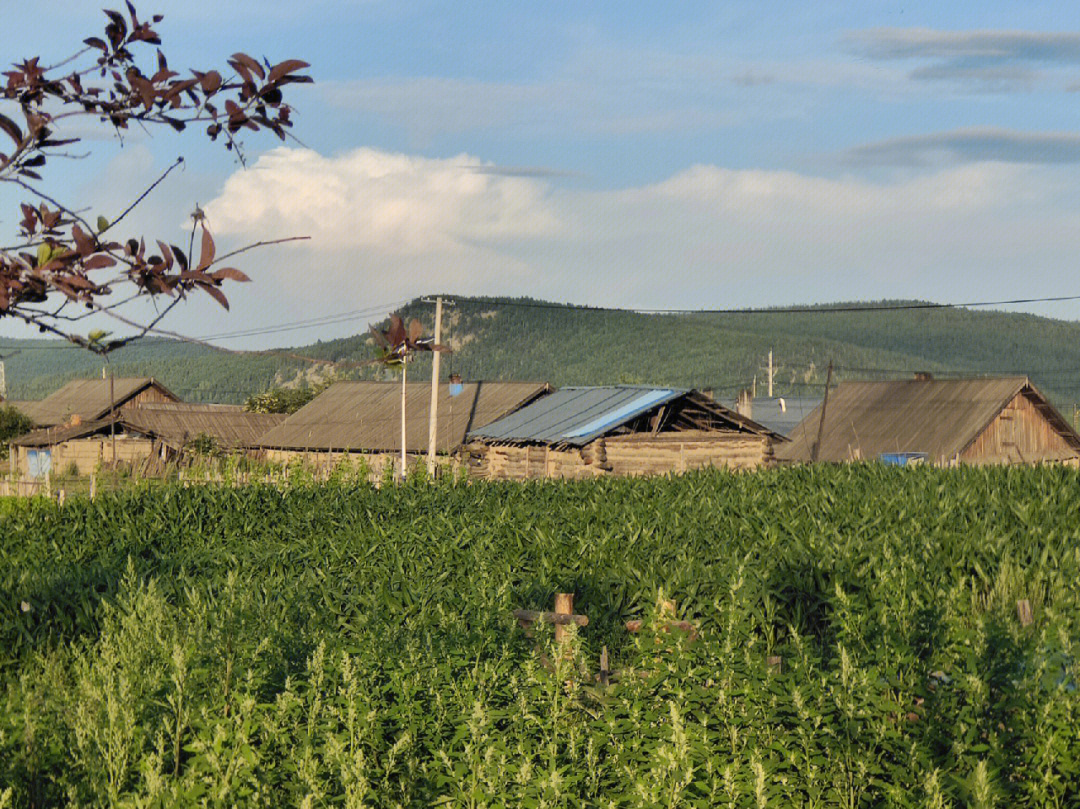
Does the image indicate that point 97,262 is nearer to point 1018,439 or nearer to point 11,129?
point 11,129

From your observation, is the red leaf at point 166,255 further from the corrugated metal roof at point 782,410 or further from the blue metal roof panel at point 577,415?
the corrugated metal roof at point 782,410

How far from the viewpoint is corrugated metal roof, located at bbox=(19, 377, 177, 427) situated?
73.2 meters

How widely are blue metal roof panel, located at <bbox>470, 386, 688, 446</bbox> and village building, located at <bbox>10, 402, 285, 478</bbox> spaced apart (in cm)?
1787

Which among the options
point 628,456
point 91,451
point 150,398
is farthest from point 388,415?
point 150,398

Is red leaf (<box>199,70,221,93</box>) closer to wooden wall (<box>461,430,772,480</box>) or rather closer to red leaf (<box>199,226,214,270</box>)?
red leaf (<box>199,226,214,270</box>)

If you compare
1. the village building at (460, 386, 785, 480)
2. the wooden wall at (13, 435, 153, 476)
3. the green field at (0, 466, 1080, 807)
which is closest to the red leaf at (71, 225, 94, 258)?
the green field at (0, 466, 1080, 807)

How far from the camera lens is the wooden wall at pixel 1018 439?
1554 inches

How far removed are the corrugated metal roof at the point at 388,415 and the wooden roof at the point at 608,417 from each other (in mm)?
3219

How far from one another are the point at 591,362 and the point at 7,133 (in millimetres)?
183991

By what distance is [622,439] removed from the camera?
3356 cm

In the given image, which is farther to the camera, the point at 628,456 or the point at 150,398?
the point at 150,398

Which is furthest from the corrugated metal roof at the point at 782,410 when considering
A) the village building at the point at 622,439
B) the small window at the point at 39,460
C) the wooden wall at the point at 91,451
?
the small window at the point at 39,460

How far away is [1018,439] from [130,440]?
38.9m

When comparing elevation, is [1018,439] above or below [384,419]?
below
